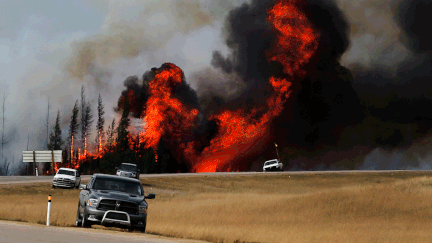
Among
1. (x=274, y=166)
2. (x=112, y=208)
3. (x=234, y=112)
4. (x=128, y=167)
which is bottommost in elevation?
(x=112, y=208)

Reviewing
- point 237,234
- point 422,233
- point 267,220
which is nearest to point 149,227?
point 237,234

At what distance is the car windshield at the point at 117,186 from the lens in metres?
20.6

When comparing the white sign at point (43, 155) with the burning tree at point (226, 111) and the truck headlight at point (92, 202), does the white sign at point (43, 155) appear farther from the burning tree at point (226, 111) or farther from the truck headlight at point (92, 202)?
the truck headlight at point (92, 202)

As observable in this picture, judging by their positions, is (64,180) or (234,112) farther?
(234,112)

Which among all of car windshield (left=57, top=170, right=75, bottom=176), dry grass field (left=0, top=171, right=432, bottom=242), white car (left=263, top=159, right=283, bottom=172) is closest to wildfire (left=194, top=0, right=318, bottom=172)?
white car (left=263, top=159, right=283, bottom=172)

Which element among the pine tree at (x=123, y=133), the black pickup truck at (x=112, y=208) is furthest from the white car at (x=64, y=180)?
the pine tree at (x=123, y=133)

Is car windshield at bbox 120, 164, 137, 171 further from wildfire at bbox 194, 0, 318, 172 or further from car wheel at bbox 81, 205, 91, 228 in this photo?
wildfire at bbox 194, 0, 318, 172

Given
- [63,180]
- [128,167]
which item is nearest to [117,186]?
[63,180]

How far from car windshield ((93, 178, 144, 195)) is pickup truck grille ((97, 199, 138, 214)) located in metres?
1.14

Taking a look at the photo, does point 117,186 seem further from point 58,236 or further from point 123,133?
point 123,133

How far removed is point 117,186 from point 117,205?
1520 millimetres

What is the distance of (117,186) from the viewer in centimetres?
2073

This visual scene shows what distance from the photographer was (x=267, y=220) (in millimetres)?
31875

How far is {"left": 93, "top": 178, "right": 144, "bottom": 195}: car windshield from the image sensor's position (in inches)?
809
